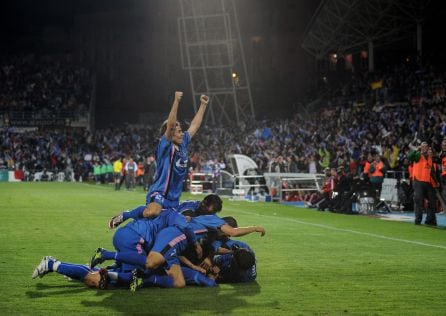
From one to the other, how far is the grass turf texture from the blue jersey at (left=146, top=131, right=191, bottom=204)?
51.5 inches

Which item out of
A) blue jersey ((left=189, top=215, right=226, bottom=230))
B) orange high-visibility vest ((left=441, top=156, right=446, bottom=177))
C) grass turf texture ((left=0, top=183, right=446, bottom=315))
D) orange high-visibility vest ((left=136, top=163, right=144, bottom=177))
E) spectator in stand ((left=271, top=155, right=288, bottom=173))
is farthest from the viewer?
orange high-visibility vest ((left=136, top=163, right=144, bottom=177))

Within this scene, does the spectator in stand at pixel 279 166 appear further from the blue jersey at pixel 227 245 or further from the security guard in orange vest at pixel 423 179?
the blue jersey at pixel 227 245

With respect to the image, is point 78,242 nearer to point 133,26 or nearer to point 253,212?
point 253,212

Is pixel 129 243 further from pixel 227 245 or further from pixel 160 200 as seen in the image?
pixel 227 245

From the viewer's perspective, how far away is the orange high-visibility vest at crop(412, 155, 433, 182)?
17.9 m

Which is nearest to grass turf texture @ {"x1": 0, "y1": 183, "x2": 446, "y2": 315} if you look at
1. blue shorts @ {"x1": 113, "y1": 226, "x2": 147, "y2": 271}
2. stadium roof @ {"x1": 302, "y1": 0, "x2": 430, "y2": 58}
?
Result: blue shorts @ {"x1": 113, "y1": 226, "x2": 147, "y2": 271}

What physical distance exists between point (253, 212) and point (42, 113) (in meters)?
41.5

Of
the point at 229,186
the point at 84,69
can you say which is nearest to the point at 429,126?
the point at 229,186

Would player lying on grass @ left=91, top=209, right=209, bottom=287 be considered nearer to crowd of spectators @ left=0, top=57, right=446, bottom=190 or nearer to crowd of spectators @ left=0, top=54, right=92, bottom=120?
crowd of spectators @ left=0, top=57, right=446, bottom=190

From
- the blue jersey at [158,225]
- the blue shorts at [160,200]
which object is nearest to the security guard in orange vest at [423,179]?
the blue shorts at [160,200]

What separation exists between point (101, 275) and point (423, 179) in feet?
38.2

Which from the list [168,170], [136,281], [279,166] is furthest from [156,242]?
[279,166]

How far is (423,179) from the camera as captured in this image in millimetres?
18062

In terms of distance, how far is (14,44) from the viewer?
232 feet
